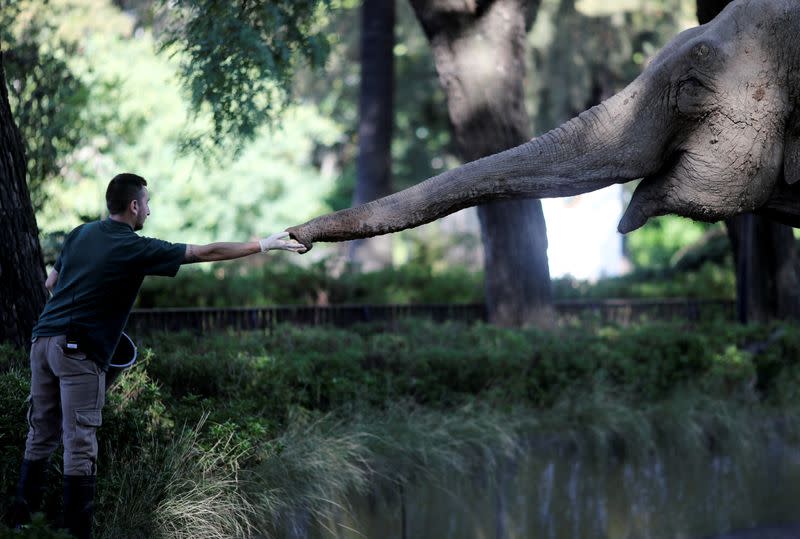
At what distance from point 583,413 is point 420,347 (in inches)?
63.1

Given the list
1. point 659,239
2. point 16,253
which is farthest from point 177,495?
point 659,239

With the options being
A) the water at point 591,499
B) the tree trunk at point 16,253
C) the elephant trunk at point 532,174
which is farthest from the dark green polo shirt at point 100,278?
the water at point 591,499

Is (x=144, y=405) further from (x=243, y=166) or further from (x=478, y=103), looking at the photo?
(x=243, y=166)

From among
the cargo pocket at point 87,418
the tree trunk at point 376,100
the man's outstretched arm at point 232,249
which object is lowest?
the cargo pocket at point 87,418

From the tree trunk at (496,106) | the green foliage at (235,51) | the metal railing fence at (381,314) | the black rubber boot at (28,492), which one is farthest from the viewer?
the tree trunk at (496,106)

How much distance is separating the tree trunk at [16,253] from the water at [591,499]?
260 centimetres

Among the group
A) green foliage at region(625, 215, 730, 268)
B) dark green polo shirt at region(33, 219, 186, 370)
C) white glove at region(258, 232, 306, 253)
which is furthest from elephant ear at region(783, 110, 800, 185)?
green foliage at region(625, 215, 730, 268)

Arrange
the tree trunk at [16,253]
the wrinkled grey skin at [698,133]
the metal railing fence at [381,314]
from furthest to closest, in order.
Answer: the metal railing fence at [381,314] < the tree trunk at [16,253] < the wrinkled grey skin at [698,133]

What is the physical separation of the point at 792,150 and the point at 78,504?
455cm

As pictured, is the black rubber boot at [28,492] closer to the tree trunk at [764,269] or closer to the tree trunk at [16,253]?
the tree trunk at [16,253]

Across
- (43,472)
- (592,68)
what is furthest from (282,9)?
(592,68)

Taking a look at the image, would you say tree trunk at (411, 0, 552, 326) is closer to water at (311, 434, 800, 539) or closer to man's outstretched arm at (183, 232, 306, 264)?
water at (311, 434, 800, 539)

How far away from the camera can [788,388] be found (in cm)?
1220

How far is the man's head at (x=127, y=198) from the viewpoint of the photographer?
5887mm
